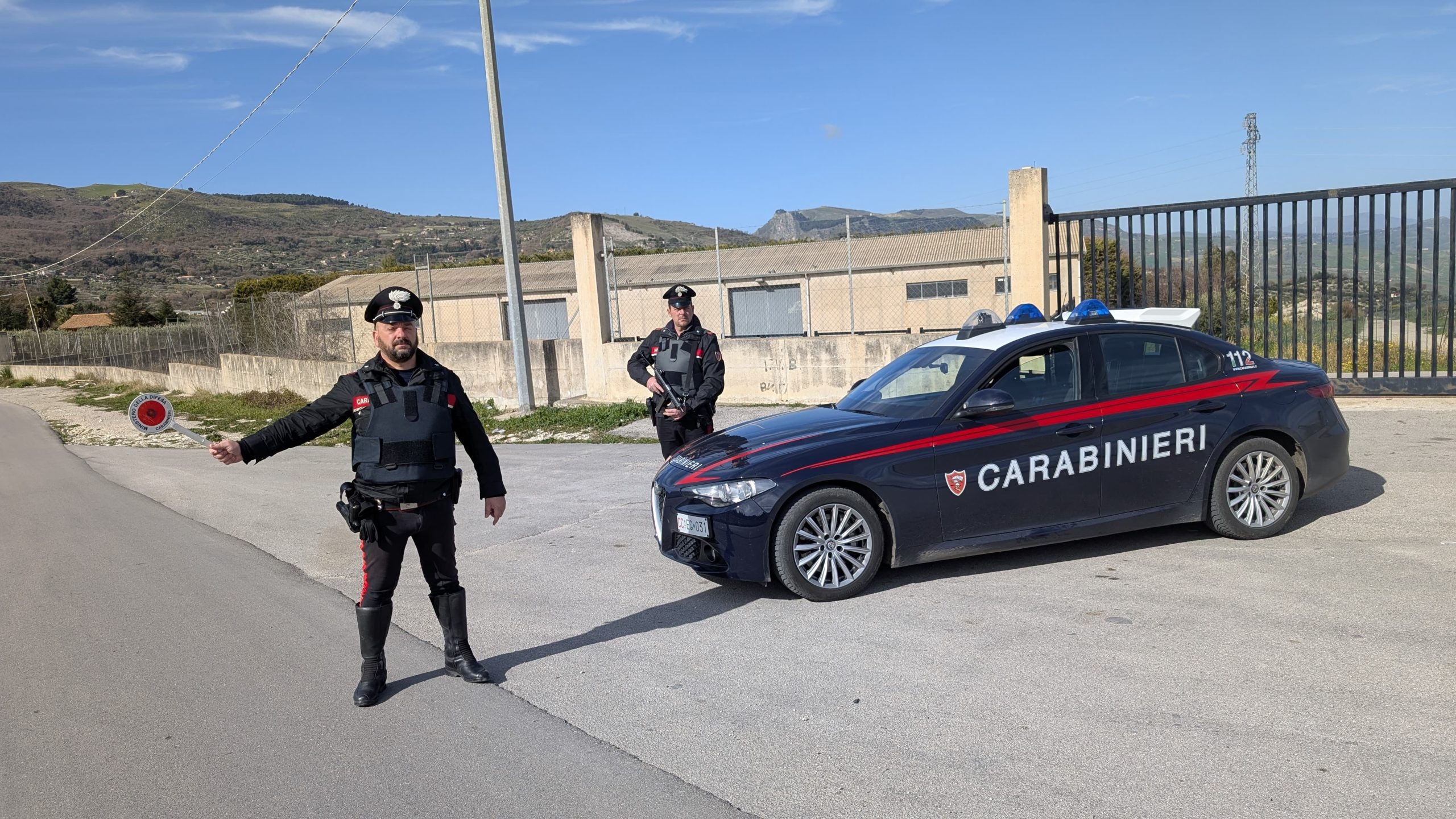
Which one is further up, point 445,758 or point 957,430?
point 957,430

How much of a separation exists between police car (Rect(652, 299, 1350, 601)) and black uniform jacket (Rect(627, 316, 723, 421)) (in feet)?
3.68

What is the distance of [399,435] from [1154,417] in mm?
4355

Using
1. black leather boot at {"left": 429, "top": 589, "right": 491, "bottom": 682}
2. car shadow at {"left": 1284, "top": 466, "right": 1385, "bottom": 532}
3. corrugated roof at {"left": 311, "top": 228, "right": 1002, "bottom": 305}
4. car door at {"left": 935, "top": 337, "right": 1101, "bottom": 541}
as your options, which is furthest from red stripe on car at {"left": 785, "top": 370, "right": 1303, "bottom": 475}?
corrugated roof at {"left": 311, "top": 228, "right": 1002, "bottom": 305}

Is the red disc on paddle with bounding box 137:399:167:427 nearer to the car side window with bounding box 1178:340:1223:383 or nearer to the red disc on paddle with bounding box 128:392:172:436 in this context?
the red disc on paddle with bounding box 128:392:172:436

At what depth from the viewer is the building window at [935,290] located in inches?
1252

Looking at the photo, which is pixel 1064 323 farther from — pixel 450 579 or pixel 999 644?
pixel 450 579

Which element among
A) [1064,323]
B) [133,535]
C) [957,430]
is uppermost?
[1064,323]

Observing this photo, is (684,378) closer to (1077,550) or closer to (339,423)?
Result: (1077,550)

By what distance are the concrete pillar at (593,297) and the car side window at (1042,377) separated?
1081 cm

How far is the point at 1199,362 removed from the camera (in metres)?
6.32

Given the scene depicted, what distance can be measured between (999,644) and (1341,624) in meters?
1.60

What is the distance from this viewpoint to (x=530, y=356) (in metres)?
17.8

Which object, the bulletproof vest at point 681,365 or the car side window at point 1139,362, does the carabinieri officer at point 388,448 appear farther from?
the car side window at point 1139,362

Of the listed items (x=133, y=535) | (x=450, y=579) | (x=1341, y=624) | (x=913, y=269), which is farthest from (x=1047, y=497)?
(x=913, y=269)
